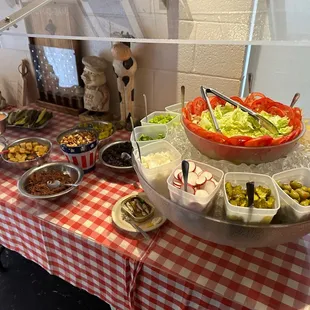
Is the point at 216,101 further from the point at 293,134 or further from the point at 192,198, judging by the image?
the point at 192,198

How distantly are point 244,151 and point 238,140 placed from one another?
29 mm

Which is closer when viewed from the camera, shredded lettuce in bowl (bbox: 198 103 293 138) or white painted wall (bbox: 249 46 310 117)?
shredded lettuce in bowl (bbox: 198 103 293 138)

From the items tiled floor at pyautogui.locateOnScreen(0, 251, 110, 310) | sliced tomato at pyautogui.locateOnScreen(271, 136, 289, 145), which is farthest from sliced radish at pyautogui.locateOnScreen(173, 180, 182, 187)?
tiled floor at pyautogui.locateOnScreen(0, 251, 110, 310)

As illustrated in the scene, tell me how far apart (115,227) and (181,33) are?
23.9 inches

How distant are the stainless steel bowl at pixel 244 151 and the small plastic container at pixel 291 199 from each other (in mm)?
48

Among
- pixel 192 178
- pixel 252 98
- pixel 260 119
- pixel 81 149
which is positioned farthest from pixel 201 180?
pixel 81 149

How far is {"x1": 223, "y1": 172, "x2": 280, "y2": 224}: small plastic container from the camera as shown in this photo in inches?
22.5

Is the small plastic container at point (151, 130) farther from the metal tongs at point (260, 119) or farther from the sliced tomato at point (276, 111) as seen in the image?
the sliced tomato at point (276, 111)

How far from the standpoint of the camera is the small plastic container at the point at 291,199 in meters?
0.58

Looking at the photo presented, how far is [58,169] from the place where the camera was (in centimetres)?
104

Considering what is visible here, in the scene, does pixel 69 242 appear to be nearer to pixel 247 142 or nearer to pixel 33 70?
pixel 247 142

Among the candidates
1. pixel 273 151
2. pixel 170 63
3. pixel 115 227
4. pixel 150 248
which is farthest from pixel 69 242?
pixel 170 63

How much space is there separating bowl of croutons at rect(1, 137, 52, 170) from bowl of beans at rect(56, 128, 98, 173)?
0.27 feet

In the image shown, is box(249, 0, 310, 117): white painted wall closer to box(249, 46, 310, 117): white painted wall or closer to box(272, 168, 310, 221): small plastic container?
box(249, 46, 310, 117): white painted wall
